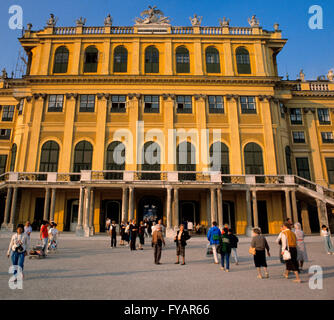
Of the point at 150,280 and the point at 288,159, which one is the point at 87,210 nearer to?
the point at 150,280

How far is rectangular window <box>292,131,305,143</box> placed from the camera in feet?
93.7

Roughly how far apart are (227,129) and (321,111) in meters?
11.9

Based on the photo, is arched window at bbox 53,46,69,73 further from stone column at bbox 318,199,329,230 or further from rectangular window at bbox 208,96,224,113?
stone column at bbox 318,199,329,230

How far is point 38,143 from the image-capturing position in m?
25.6

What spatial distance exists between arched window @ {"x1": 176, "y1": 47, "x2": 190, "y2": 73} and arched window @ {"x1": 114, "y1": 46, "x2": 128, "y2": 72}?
18.0 ft

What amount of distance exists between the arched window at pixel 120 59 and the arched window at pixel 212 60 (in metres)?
8.61

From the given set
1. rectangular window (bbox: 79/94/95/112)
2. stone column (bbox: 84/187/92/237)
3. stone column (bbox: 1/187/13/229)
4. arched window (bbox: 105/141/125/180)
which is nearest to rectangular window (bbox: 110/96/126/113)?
rectangular window (bbox: 79/94/95/112)

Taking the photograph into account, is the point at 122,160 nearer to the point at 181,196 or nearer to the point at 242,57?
the point at 181,196

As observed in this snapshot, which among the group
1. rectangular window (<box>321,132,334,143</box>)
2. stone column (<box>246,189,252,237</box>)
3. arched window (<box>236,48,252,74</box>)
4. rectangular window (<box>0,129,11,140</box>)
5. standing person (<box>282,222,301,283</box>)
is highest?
arched window (<box>236,48,252,74</box>)

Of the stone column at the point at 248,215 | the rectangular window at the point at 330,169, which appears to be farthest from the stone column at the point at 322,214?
the rectangular window at the point at 330,169

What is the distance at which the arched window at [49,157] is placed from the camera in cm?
2501

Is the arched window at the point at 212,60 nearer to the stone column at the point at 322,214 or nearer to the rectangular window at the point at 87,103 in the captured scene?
the rectangular window at the point at 87,103

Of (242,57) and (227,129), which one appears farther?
(242,57)
